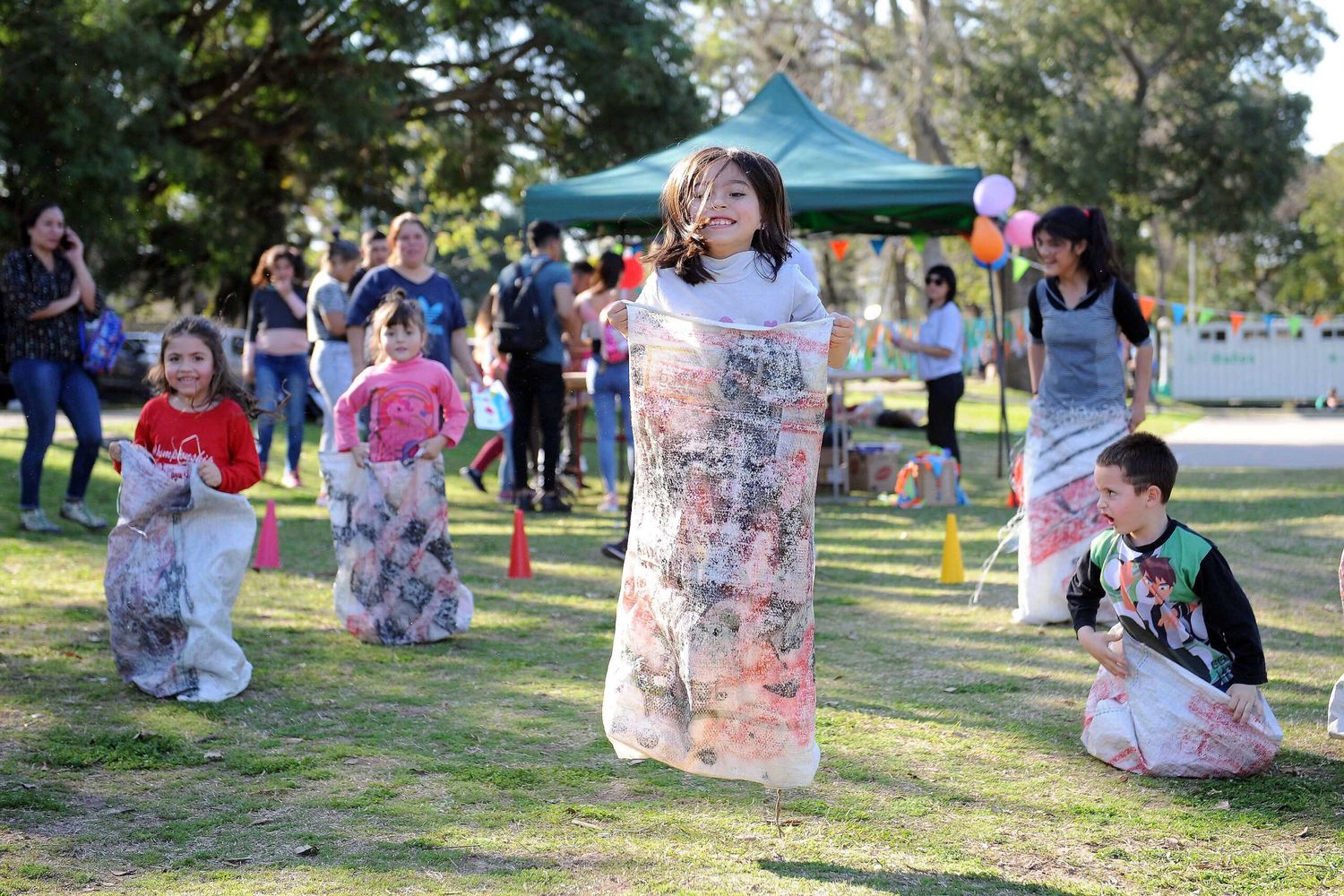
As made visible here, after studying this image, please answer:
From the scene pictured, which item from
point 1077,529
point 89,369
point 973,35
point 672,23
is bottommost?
point 1077,529

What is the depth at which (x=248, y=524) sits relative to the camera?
5180 millimetres

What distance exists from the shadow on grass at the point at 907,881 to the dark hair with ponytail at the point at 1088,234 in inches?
139

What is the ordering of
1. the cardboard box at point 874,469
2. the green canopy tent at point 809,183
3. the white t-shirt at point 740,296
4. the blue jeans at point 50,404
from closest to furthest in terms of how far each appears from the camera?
the white t-shirt at point 740,296
the blue jeans at point 50,404
the green canopy tent at point 809,183
the cardboard box at point 874,469

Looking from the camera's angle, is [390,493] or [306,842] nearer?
[306,842]

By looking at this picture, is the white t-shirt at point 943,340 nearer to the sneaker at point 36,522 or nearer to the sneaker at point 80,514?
the sneaker at point 80,514

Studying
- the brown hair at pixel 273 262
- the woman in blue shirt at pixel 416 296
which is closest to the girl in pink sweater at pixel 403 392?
the woman in blue shirt at pixel 416 296

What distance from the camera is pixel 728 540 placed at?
345 centimetres

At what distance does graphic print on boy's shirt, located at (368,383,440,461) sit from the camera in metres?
6.26

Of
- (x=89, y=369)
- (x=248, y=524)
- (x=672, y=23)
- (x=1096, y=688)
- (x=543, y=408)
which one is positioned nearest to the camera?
(x=1096, y=688)

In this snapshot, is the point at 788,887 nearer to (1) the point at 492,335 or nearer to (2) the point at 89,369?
(2) the point at 89,369

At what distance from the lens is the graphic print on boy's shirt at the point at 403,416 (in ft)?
20.5

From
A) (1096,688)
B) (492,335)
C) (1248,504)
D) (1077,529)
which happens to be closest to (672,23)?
(492,335)

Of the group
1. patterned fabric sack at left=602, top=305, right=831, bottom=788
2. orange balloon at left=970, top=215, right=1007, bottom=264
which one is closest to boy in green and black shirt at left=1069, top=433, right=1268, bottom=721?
patterned fabric sack at left=602, top=305, right=831, bottom=788

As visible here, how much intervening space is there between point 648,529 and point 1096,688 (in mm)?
1791
